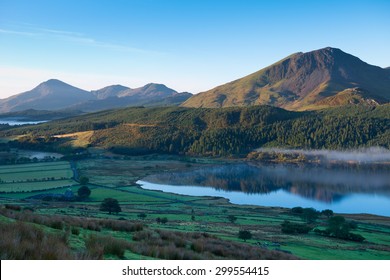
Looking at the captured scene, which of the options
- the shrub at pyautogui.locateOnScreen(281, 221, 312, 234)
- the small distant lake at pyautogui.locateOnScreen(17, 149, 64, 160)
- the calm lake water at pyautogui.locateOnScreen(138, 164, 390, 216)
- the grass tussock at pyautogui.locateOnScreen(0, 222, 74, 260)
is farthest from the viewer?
the small distant lake at pyautogui.locateOnScreen(17, 149, 64, 160)

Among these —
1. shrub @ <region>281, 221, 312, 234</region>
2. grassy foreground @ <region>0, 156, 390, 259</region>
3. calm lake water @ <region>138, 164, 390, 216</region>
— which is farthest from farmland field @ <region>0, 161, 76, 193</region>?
shrub @ <region>281, 221, 312, 234</region>

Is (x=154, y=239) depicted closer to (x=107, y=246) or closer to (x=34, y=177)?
(x=107, y=246)

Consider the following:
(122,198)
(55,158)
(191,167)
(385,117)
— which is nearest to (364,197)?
(122,198)

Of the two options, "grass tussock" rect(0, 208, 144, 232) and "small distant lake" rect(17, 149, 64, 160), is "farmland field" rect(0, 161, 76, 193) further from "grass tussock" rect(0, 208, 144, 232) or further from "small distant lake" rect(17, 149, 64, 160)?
"grass tussock" rect(0, 208, 144, 232)

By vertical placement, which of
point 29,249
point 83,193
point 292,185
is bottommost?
point 292,185

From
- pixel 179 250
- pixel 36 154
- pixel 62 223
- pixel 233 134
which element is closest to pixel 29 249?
pixel 179 250
